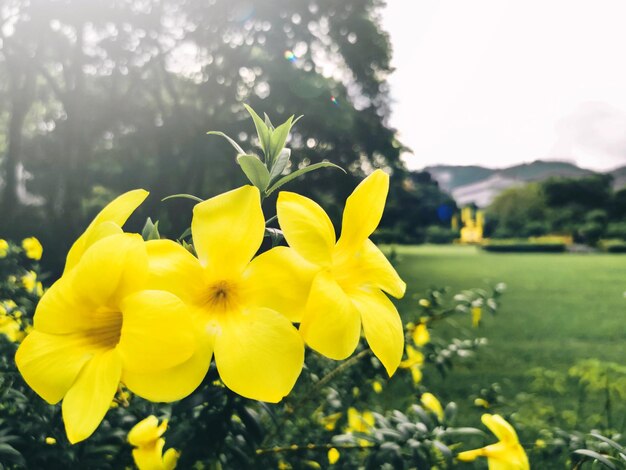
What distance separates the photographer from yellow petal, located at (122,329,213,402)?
39 cm

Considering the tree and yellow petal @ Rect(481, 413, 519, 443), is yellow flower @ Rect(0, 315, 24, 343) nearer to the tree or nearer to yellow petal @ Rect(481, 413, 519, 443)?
yellow petal @ Rect(481, 413, 519, 443)

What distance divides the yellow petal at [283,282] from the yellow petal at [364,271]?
7cm

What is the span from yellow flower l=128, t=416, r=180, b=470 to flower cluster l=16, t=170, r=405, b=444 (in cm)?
42

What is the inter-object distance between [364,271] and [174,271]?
0.58 ft

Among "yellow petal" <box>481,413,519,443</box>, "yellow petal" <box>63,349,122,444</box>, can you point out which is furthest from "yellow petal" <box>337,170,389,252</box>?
"yellow petal" <box>481,413,519,443</box>

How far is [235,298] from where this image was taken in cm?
44

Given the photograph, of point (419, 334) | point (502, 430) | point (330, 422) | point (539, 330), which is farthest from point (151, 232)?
point (539, 330)

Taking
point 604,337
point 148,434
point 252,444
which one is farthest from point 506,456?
point 604,337

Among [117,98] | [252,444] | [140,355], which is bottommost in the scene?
[252,444]

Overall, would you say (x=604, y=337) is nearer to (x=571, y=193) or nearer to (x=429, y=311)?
(x=429, y=311)

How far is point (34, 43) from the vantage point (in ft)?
40.0

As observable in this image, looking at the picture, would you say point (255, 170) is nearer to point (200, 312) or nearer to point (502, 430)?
point (200, 312)

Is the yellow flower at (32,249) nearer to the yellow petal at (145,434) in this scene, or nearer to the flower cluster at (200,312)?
the yellow petal at (145,434)

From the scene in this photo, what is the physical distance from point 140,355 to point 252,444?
519 mm
